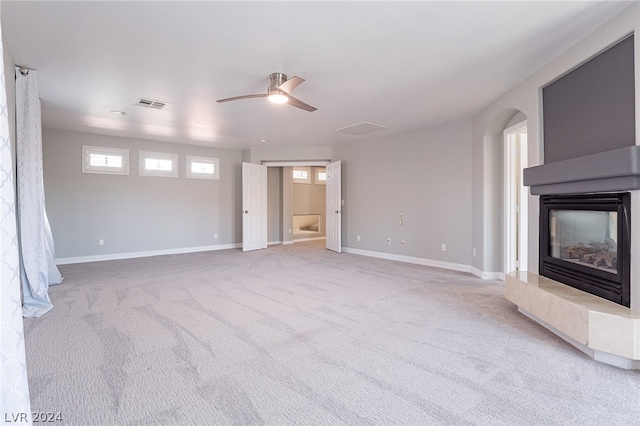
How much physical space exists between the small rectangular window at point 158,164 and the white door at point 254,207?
158cm

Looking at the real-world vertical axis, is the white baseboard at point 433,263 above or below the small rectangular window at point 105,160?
below

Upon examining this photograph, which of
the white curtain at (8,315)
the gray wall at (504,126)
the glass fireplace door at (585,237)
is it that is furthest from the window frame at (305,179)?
the white curtain at (8,315)

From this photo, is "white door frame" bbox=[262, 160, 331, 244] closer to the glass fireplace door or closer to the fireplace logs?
the glass fireplace door

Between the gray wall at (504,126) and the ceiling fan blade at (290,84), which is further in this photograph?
the ceiling fan blade at (290,84)

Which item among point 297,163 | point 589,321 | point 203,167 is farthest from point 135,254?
point 589,321

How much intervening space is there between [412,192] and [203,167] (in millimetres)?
4986

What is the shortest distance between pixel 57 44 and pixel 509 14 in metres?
3.94

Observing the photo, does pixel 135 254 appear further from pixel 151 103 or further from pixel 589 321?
pixel 589 321

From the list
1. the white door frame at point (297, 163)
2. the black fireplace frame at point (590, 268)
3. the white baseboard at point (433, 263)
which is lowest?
the white baseboard at point (433, 263)

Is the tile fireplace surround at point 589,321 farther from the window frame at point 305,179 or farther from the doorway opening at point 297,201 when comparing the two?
the window frame at point 305,179

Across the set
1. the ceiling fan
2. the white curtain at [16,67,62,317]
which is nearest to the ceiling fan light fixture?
the ceiling fan

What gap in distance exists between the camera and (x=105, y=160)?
648cm

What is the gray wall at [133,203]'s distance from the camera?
19.8ft

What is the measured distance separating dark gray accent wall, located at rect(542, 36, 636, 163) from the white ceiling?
1.05ft
